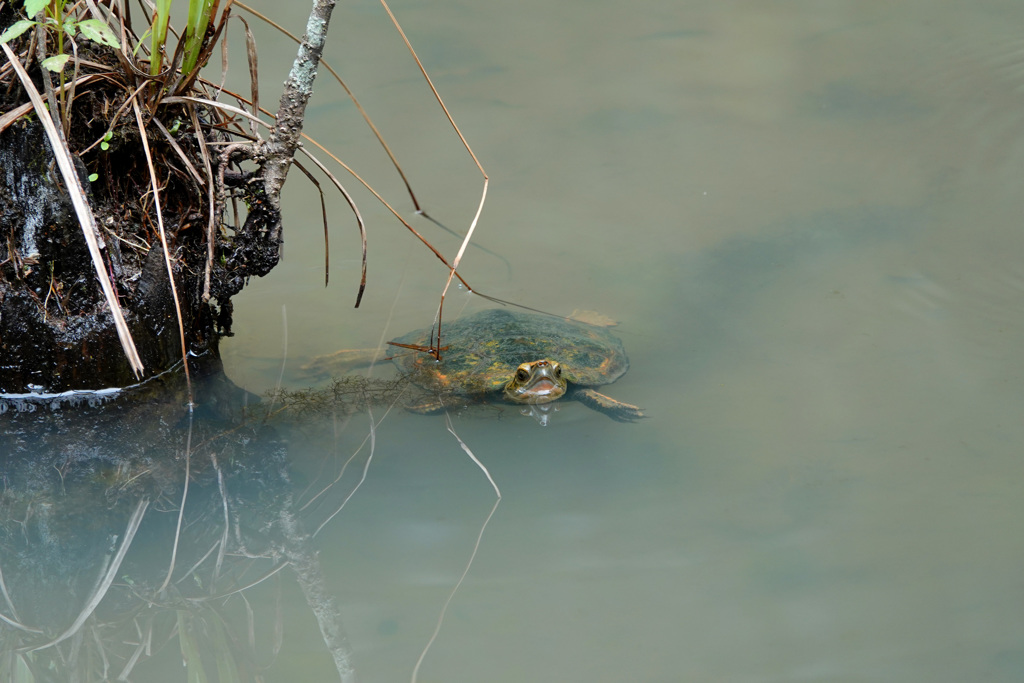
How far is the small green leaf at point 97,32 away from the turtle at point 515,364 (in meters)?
1.43

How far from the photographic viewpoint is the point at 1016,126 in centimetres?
429

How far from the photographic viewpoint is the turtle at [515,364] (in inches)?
120

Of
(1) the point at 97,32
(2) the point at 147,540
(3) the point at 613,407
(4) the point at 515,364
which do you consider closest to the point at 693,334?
(3) the point at 613,407

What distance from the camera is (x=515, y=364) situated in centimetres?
315

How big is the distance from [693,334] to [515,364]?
776mm

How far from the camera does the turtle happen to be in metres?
3.06

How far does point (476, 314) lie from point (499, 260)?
1.39 ft

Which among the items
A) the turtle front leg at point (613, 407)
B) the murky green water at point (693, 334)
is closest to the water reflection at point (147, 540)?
the murky green water at point (693, 334)

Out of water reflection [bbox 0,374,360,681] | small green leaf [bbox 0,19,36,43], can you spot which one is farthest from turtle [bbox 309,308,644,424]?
small green leaf [bbox 0,19,36,43]

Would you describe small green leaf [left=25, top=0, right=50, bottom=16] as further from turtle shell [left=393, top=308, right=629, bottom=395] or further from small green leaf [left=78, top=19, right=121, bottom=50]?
turtle shell [left=393, top=308, right=629, bottom=395]

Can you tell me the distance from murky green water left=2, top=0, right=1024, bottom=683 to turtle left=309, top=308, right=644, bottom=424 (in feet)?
0.32

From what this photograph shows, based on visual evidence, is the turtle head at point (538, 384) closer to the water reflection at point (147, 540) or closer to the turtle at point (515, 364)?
the turtle at point (515, 364)

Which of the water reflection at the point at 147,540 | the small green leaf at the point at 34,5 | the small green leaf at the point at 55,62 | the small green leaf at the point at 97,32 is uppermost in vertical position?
the small green leaf at the point at 34,5

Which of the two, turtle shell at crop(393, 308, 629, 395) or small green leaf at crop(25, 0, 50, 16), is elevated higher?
small green leaf at crop(25, 0, 50, 16)
